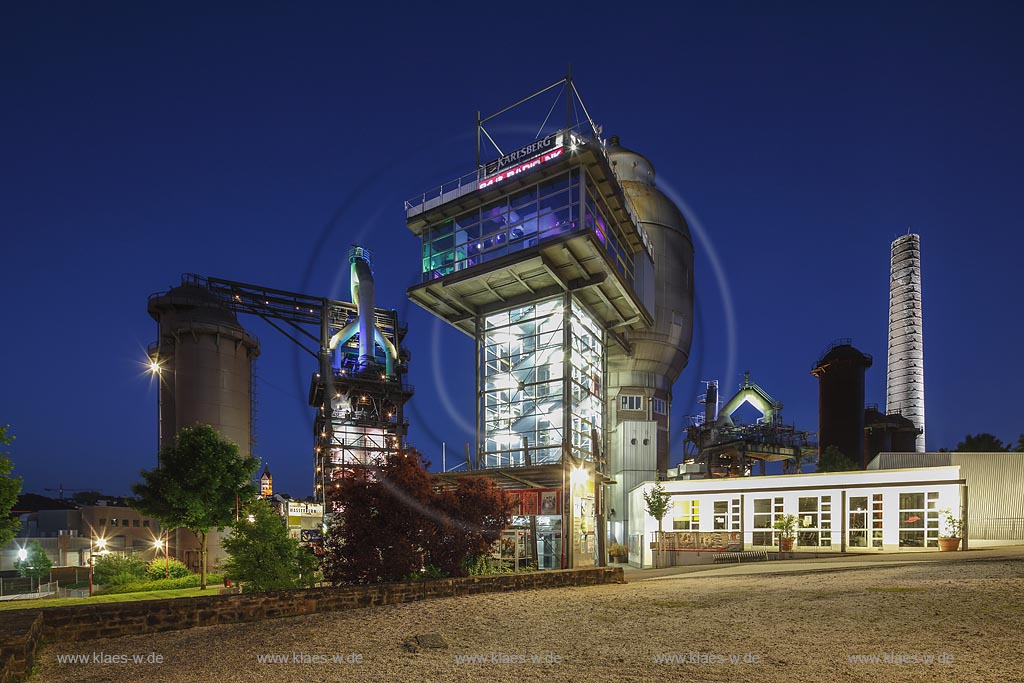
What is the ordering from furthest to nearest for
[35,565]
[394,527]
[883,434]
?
[883,434], [35,565], [394,527]

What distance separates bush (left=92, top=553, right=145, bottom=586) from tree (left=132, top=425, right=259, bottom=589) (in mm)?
3685

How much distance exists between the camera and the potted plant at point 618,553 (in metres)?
38.0

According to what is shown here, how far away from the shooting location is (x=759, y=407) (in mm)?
65938

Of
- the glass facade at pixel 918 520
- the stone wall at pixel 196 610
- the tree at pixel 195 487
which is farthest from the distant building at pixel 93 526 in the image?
the glass facade at pixel 918 520

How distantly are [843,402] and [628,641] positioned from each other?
204 ft

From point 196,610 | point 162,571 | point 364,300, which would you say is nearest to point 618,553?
point 162,571

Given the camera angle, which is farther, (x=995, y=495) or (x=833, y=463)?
(x=833, y=463)

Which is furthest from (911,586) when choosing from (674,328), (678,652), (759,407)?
(759,407)

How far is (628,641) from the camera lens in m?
9.29

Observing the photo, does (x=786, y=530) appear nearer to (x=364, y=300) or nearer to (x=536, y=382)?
(x=536, y=382)

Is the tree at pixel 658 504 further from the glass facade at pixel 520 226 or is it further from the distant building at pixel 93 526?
the distant building at pixel 93 526

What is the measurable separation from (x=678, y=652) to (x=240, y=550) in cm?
1094

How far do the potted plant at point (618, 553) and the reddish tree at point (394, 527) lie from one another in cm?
2379

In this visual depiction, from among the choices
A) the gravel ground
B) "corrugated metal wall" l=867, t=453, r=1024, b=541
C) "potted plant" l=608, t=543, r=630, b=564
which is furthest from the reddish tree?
"corrugated metal wall" l=867, t=453, r=1024, b=541
